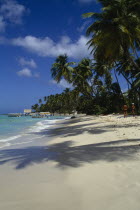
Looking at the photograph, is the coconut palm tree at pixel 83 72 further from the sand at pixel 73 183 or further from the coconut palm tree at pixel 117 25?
the sand at pixel 73 183

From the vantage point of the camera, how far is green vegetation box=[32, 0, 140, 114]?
11.5m

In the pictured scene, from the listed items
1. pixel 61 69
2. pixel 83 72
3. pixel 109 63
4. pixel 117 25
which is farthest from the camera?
pixel 83 72

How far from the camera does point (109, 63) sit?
55.8 ft

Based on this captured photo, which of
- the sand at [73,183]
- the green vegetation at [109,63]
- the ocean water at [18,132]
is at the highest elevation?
the green vegetation at [109,63]

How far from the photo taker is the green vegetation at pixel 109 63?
37.7 ft

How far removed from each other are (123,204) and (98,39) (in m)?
12.1

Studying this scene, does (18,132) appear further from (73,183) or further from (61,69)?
(61,69)

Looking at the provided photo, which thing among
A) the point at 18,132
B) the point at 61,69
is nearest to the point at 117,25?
the point at 18,132

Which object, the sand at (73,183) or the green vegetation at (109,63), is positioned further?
the green vegetation at (109,63)

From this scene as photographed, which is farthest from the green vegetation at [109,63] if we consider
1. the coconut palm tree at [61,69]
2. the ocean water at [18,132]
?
the ocean water at [18,132]

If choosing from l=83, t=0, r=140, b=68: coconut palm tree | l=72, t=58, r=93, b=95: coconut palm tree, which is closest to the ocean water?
l=83, t=0, r=140, b=68: coconut palm tree

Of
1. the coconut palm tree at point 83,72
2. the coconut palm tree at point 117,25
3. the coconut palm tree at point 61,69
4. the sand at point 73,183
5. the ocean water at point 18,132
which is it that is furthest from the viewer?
the coconut palm tree at point 83,72

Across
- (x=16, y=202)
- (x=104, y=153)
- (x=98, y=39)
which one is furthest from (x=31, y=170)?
(x=98, y=39)

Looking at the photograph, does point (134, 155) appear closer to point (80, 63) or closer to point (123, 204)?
point (123, 204)
